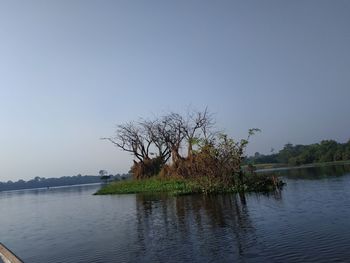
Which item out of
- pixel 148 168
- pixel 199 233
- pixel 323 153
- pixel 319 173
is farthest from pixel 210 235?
pixel 323 153

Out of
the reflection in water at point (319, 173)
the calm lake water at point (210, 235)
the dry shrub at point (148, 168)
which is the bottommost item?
the calm lake water at point (210, 235)

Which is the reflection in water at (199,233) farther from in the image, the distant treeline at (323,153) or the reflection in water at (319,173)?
the distant treeline at (323,153)

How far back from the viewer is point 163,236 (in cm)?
1669

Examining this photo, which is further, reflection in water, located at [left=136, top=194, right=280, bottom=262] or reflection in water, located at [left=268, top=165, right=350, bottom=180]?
reflection in water, located at [left=268, top=165, right=350, bottom=180]

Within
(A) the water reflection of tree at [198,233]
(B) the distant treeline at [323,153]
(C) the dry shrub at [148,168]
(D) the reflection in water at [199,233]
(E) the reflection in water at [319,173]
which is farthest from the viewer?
(B) the distant treeline at [323,153]

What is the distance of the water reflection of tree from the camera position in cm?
1292

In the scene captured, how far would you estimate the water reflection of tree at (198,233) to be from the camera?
509 inches

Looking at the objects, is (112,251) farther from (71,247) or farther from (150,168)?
(150,168)

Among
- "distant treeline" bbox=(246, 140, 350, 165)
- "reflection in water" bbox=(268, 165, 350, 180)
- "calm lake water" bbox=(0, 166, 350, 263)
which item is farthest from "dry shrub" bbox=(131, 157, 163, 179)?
"distant treeline" bbox=(246, 140, 350, 165)

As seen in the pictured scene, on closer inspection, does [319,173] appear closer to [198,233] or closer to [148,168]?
[148,168]

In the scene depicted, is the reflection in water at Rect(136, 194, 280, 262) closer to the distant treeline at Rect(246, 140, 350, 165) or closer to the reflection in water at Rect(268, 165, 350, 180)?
the reflection in water at Rect(268, 165, 350, 180)

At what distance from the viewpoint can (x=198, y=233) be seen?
16.2m

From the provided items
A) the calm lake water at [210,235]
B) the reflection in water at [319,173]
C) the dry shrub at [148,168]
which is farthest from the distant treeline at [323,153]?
the calm lake water at [210,235]

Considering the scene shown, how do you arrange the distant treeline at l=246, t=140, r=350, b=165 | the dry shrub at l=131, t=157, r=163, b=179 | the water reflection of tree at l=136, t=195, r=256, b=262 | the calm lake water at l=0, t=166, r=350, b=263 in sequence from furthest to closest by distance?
the distant treeline at l=246, t=140, r=350, b=165 < the dry shrub at l=131, t=157, r=163, b=179 < the water reflection of tree at l=136, t=195, r=256, b=262 < the calm lake water at l=0, t=166, r=350, b=263
